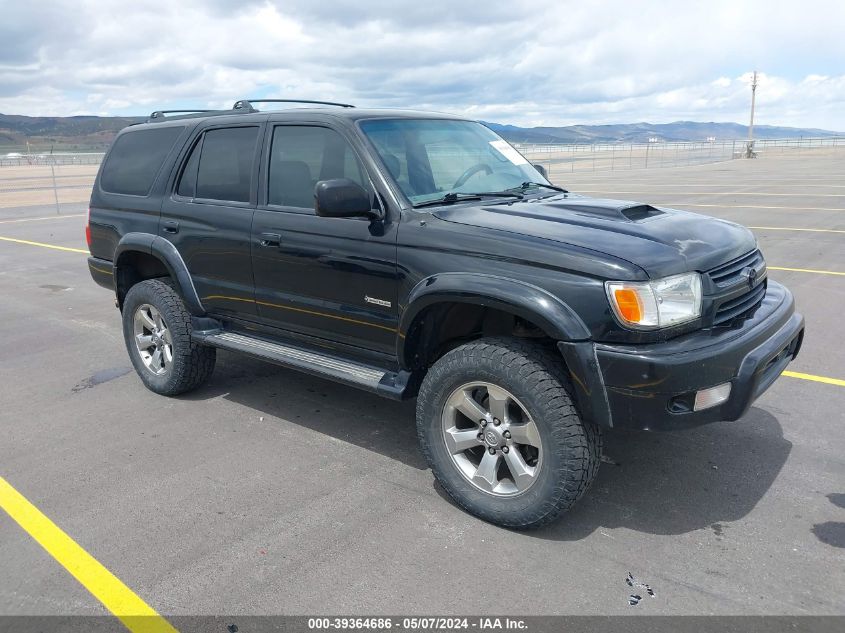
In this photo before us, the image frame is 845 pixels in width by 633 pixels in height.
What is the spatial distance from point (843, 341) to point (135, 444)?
5.73m

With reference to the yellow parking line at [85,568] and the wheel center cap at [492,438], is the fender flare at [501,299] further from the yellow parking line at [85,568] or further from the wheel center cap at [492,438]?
the yellow parking line at [85,568]

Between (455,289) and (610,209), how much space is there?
106 centimetres

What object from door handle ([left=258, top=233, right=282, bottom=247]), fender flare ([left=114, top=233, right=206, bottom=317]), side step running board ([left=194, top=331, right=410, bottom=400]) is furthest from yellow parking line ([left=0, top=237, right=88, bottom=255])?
door handle ([left=258, top=233, right=282, bottom=247])

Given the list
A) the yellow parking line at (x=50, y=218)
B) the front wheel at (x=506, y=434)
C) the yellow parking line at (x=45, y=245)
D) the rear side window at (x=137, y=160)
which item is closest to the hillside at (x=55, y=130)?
the yellow parking line at (x=50, y=218)

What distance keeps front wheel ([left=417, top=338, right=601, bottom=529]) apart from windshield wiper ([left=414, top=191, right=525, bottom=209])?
0.85 m

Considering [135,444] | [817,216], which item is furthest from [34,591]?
[817,216]

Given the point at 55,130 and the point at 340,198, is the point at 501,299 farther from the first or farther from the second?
the point at 55,130

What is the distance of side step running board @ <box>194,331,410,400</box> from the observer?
381cm

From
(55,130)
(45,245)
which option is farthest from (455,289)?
(55,130)

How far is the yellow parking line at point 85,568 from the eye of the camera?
9.29 feet

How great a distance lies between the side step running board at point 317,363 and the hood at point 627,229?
93cm

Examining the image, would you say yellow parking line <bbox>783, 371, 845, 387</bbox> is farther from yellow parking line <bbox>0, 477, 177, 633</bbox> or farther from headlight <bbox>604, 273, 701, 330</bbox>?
yellow parking line <bbox>0, 477, 177, 633</bbox>

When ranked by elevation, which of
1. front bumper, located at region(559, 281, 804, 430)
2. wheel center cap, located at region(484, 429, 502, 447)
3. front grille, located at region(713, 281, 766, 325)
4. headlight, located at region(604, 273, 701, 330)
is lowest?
wheel center cap, located at region(484, 429, 502, 447)

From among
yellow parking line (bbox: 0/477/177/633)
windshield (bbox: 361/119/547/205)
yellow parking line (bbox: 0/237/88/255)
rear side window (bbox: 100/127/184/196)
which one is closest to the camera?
→ yellow parking line (bbox: 0/477/177/633)
